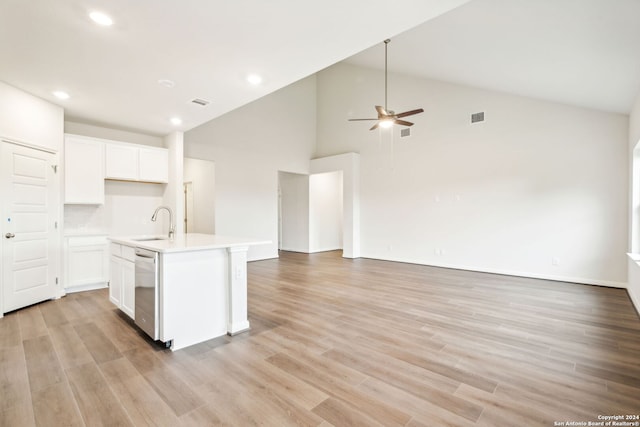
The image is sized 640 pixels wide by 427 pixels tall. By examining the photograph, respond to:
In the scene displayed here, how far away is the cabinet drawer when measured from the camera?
122 inches

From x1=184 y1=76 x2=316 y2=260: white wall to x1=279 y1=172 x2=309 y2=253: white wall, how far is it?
67 centimetres

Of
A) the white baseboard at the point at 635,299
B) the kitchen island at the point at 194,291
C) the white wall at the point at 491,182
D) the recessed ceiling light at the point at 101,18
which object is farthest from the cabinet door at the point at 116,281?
the white baseboard at the point at 635,299

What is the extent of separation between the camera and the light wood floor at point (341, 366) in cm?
180

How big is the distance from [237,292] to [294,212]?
21.0 feet

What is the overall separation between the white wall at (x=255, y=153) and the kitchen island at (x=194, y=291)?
378 centimetres

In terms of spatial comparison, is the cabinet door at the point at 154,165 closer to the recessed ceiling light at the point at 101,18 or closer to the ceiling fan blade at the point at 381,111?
the recessed ceiling light at the point at 101,18

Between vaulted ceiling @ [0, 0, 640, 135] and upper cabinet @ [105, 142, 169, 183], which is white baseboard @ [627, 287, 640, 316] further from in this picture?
upper cabinet @ [105, 142, 169, 183]

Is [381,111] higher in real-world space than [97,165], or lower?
higher

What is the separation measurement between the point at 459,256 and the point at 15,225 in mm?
7561

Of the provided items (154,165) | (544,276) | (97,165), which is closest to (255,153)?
(154,165)

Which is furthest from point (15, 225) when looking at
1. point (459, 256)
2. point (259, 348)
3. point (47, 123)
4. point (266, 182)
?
point (459, 256)

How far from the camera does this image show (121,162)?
499 centimetres

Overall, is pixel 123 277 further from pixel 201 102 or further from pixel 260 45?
pixel 260 45

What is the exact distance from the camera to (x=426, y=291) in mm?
4602
